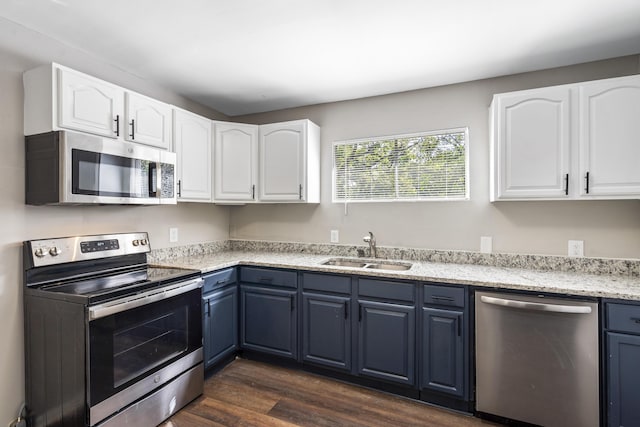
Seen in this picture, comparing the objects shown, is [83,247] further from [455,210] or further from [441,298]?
[455,210]

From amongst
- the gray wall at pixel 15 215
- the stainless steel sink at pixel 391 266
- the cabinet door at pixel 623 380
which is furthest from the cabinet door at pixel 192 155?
the cabinet door at pixel 623 380

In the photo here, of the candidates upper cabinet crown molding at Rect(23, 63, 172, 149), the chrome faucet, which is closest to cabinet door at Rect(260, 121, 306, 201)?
the chrome faucet

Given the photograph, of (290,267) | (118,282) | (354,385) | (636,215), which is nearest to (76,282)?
(118,282)

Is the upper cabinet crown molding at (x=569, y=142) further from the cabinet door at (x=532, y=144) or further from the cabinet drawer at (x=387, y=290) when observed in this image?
the cabinet drawer at (x=387, y=290)

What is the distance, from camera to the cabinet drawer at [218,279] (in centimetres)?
243

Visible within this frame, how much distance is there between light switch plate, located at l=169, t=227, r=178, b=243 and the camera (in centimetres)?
284

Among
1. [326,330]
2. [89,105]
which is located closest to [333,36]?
[89,105]

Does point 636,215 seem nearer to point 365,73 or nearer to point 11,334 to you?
point 365,73

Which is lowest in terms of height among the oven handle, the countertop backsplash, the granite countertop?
the oven handle

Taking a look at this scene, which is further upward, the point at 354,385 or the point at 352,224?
the point at 352,224

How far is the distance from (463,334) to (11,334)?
269 cm

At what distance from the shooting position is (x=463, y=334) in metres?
2.05

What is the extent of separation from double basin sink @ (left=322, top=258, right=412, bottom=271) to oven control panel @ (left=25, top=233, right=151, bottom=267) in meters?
1.47

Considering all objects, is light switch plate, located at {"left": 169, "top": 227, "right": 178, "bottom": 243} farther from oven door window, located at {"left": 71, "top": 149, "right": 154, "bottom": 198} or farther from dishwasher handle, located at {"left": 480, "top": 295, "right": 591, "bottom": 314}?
dishwasher handle, located at {"left": 480, "top": 295, "right": 591, "bottom": 314}
